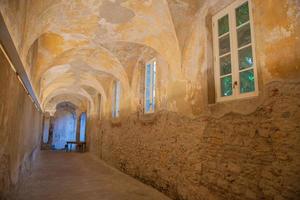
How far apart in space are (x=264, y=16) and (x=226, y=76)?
101cm

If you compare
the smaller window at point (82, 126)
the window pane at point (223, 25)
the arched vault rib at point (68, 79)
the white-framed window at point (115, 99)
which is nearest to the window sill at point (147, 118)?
the window pane at point (223, 25)

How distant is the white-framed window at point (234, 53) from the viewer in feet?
9.70

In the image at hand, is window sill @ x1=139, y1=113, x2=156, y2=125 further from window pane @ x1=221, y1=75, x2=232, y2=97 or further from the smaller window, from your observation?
the smaller window

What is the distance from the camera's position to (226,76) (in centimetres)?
334

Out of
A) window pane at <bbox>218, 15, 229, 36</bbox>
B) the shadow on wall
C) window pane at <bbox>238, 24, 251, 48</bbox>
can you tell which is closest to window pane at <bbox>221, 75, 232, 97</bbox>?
window pane at <bbox>238, 24, 251, 48</bbox>

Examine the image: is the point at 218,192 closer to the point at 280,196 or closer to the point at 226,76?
the point at 280,196

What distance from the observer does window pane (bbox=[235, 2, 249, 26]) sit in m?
3.09

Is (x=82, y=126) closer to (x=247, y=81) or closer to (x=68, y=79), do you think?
(x=68, y=79)

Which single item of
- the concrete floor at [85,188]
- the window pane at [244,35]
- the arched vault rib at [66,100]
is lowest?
the concrete floor at [85,188]

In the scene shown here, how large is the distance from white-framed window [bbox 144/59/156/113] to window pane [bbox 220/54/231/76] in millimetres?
2516

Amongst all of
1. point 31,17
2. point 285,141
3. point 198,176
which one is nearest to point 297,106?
point 285,141

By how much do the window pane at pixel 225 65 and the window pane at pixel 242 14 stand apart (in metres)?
0.55

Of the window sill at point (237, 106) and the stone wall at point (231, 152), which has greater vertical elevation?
the window sill at point (237, 106)

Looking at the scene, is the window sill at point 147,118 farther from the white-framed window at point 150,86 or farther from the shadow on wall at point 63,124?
the shadow on wall at point 63,124
